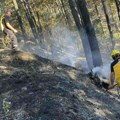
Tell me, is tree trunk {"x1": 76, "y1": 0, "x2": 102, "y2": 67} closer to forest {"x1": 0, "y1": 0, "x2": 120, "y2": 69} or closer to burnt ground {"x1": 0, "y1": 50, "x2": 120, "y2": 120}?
burnt ground {"x1": 0, "y1": 50, "x2": 120, "y2": 120}

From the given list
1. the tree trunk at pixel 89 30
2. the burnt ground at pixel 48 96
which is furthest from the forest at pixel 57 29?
the burnt ground at pixel 48 96

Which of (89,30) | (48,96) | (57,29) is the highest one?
(48,96)

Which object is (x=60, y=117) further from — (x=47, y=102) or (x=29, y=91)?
(x=29, y=91)

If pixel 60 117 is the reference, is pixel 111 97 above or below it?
below

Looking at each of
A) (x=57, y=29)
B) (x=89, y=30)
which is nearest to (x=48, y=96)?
(x=89, y=30)

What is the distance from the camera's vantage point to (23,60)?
1199cm

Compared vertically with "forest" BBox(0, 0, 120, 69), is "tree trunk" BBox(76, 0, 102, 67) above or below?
above

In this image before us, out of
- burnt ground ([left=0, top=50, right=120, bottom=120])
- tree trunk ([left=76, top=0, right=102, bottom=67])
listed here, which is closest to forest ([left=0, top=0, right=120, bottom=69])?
tree trunk ([left=76, top=0, right=102, bottom=67])

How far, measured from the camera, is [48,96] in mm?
8023

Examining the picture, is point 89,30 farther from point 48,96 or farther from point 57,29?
point 57,29

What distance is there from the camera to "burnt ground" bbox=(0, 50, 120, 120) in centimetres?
723

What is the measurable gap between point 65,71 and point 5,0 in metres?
26.8

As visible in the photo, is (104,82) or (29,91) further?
(104,82)

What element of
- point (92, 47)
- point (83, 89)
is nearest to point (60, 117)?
point (83, 89)
